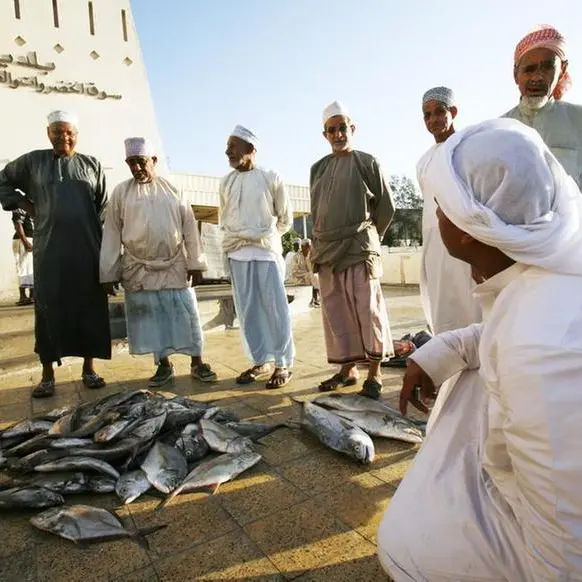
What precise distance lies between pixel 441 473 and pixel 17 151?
361 inches

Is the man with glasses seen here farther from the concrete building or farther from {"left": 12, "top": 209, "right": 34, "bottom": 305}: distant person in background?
the concrete building

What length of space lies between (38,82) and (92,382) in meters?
7.04

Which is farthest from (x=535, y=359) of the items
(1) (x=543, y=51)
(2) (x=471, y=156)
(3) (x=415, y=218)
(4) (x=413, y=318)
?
(3) (x=415, y=218)

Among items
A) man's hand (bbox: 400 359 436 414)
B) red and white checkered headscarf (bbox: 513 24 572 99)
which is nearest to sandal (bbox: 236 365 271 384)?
man's hand (bbox: 400 359 436 414)

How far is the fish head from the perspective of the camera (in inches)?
92.7

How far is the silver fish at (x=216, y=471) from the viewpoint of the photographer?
7.21 ft

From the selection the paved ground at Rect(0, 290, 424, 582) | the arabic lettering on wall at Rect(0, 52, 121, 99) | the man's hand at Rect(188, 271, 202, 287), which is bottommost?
the paved ground at Rect(0, 290, 424, 582)

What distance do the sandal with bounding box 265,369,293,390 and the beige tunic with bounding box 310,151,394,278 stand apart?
3.46ft

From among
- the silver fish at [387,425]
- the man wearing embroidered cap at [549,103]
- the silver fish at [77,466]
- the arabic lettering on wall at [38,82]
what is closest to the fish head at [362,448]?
the silver fish at [387,425]

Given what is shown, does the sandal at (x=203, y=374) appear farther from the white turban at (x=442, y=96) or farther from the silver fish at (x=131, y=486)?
the white turban at (x=442, y=96)

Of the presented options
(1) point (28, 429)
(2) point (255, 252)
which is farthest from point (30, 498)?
(2) point (255, 252)

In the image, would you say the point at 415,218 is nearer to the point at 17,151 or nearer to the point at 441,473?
the point at 17,151

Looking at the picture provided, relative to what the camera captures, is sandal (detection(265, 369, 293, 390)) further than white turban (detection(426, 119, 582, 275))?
Yes

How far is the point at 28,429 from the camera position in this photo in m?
2.88
